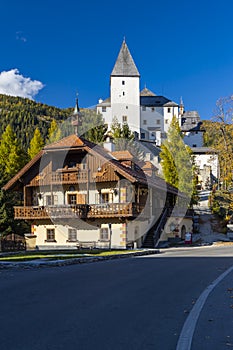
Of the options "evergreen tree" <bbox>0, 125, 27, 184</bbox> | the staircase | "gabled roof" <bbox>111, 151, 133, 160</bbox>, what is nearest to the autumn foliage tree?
the staircase

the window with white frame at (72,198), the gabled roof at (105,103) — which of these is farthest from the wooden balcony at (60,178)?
the gabled roof at (105,103)

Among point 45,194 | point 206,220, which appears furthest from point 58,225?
point 206,220

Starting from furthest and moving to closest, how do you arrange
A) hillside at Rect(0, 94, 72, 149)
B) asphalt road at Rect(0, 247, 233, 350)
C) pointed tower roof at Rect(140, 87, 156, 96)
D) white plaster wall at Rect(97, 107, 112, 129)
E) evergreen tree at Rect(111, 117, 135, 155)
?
hillside at Rect(0, 94, 72, 149) → pointed tower roof at Rect(140, 87, 156, 96) → white plaster wall at Rect(97, 107, 112, 129) → evergreen tree at Rect(111, 117, 135, 155) → asphalt road at Rect(0, 247, 233, 350)

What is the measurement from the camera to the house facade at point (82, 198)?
113 ft

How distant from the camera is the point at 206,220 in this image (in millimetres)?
52750

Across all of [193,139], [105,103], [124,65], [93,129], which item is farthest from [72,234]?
[193,139]

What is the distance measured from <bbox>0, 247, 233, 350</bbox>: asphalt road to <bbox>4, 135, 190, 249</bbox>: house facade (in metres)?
20.7

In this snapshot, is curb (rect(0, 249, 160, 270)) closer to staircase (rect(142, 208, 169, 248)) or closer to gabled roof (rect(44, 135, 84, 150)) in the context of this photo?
staircase (rect(142, 208, 169, 248))

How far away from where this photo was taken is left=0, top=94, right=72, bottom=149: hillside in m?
145

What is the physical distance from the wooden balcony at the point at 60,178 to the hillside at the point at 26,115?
3772 inches

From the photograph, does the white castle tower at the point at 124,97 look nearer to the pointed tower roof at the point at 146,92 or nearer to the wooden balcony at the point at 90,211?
the pointed tower roof at the point at 146,92

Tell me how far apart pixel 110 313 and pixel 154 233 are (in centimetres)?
2903

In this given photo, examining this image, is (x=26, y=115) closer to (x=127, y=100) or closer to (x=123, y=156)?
(x=127, y=100)

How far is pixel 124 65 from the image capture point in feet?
316
